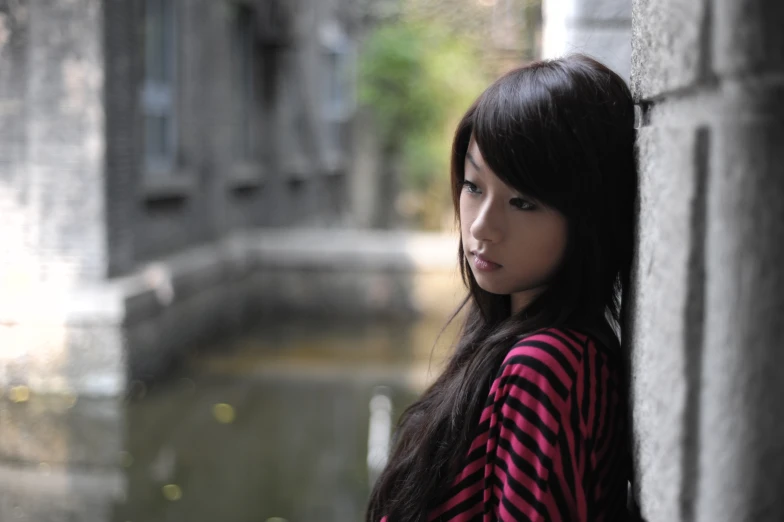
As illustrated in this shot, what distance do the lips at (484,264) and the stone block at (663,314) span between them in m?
0.26

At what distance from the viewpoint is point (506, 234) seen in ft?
4.84

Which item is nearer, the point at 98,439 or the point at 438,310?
the point at 98,439

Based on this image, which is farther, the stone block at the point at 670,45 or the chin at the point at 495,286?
the chin at the point at 495,286

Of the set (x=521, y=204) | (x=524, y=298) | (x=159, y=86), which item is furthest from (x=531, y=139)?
(x=159, y=86)

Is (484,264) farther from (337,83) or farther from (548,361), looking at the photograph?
(337,83)

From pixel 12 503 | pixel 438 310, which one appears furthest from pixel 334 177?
pixel 12 503

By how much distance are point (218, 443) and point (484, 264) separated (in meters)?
4.64

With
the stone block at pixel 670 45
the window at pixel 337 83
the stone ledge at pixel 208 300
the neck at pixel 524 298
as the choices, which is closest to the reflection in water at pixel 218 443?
the stone ledge at pixel 208 300

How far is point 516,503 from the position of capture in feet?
4.23

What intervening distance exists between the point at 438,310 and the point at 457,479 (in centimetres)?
881

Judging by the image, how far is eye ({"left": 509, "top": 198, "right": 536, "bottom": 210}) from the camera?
1.45m

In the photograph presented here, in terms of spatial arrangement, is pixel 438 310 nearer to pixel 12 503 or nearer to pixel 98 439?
pixel 98 439

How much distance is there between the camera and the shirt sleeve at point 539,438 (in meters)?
1.29

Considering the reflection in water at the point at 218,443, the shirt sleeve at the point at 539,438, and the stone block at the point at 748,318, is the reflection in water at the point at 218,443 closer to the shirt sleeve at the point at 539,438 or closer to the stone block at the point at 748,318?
the shirt sleeve at the point at 539,438
